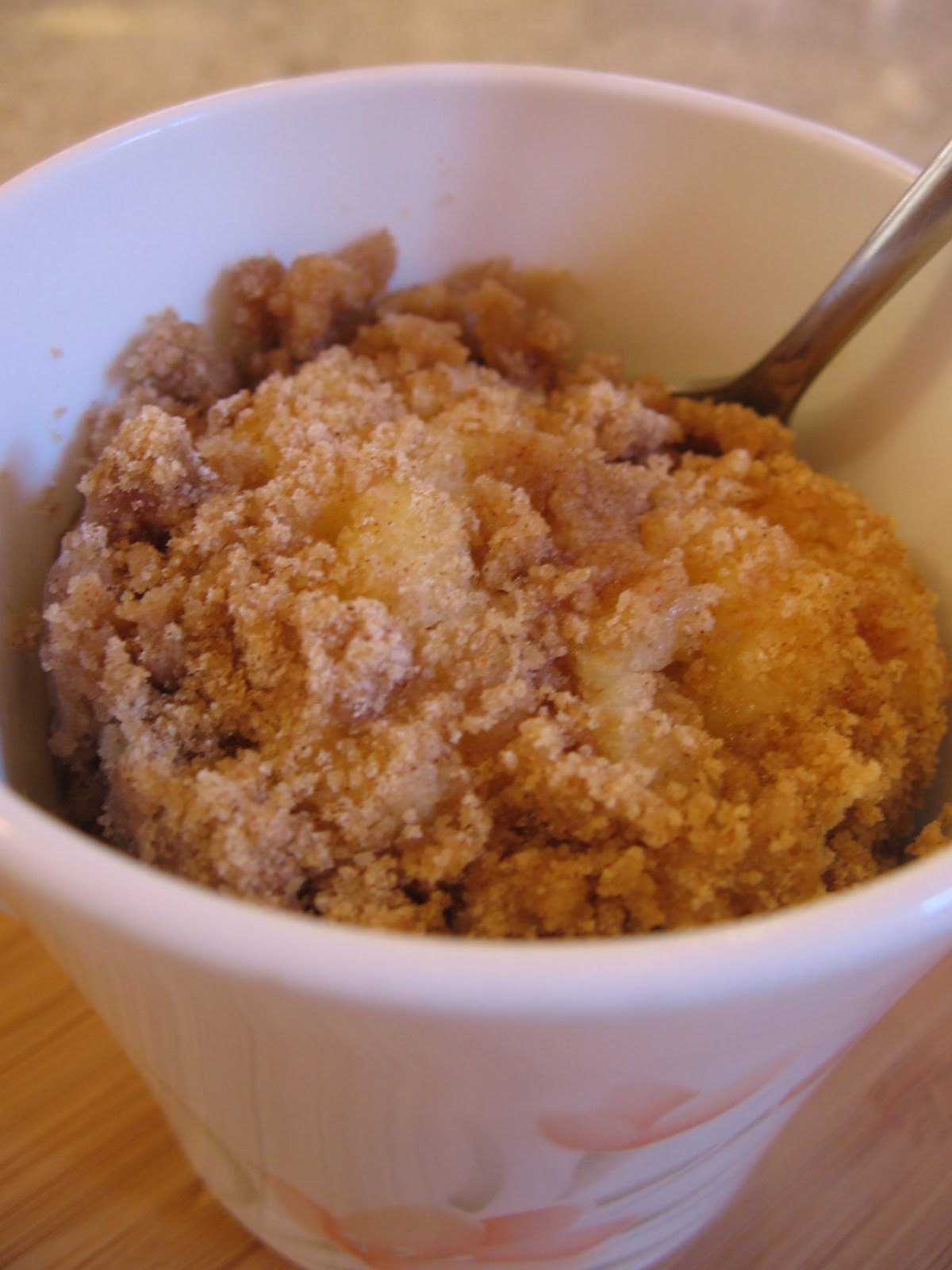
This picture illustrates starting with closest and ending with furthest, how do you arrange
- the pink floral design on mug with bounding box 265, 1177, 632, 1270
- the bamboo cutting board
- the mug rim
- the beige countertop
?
the mug rim, the pink floral design on mug with bounding box 265, 1177, 632, 1270, the bamboo cutting board, the beige countertop

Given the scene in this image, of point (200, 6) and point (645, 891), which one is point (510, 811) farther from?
point (200, 6)

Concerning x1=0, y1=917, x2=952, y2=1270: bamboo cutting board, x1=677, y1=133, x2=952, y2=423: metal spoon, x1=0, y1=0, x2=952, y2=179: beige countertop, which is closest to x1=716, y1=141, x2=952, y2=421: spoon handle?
x1=677, y1=133, x2=952, y2=423: metal spoon

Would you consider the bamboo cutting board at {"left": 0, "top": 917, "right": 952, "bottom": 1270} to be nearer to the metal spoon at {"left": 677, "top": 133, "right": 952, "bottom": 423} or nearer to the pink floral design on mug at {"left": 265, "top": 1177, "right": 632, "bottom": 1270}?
the pink floral design on mug at {"left": 265, "top": 1177, "right": 632, "bottom": 1270}

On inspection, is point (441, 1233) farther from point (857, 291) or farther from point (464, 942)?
point (857, 291)

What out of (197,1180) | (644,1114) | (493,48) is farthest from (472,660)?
(493,48)

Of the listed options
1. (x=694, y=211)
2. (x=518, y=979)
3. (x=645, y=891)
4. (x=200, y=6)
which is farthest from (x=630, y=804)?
(x=200, y=6)

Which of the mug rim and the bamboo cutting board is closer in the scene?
the mug rim

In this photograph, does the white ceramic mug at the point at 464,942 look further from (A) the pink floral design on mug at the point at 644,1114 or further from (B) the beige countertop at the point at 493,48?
(B) the beige countertop at the point at 493,48
